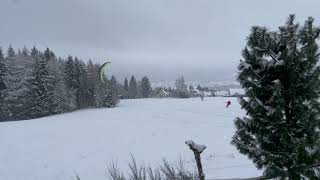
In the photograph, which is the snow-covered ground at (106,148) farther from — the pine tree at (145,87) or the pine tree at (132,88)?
the pine tree at (132,88)

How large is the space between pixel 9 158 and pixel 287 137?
723 inches

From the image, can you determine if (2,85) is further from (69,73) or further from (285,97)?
(285,97)

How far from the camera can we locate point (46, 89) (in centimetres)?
4934

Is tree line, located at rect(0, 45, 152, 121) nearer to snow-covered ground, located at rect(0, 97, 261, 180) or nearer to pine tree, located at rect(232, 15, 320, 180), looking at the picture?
snow-covered ground, located at rect(0, 97, 261, 180)

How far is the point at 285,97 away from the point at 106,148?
1755 cm

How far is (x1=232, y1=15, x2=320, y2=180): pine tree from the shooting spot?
152 inches

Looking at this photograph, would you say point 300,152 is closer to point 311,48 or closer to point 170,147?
point 311,48

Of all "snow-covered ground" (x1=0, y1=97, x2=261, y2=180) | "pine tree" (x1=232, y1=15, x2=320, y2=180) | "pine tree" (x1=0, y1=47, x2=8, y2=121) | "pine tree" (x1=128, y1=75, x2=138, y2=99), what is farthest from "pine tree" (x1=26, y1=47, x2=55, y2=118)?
"pine tree" (x1=128, y1=75, x2=138, y2=99)

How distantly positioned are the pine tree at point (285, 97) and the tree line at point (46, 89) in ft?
160

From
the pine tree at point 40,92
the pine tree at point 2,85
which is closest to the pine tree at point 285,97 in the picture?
the pine tree at point 40,92

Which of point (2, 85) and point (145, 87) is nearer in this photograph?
point (2, 85)

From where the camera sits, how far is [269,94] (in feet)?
13.1

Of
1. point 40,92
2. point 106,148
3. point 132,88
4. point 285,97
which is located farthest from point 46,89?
point 132,88

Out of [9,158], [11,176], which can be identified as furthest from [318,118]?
[9,158]
